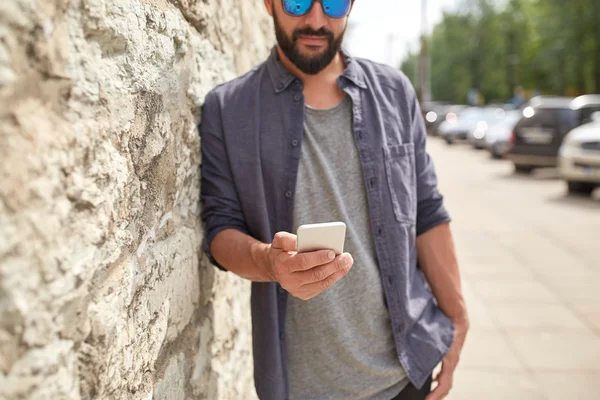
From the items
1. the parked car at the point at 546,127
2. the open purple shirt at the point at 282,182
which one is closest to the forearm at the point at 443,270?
the open purple shirt at the point at 282,182

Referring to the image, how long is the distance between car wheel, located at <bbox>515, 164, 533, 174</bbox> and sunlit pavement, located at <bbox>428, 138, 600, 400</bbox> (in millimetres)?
3402

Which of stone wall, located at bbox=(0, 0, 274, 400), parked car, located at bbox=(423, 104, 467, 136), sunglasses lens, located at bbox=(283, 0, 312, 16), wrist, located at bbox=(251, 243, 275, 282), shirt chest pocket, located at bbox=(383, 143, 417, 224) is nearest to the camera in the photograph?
stone wall, located at bbox=(0, 0, 274, 400)

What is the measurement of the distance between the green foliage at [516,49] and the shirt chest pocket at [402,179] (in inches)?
1258

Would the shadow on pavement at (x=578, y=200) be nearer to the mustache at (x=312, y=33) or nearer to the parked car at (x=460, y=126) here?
the mustache at (x=312, y=33)

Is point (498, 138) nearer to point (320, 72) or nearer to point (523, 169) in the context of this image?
point (523, 169)

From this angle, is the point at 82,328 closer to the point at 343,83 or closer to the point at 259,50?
the point at 343,83

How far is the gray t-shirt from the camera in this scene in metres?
1.95

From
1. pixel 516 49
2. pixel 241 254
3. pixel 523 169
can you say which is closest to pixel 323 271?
pixel 241 254

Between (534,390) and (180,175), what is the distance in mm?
3030

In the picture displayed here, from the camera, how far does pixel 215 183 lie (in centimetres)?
199

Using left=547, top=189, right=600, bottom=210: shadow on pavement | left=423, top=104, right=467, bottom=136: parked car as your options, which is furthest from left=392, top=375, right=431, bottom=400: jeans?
left=423, top=104, right=467, bottom=136: parked car

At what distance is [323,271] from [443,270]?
2.75ft

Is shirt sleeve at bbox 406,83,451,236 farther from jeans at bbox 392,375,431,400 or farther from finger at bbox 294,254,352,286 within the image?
finger at bbox 294,254,352,286

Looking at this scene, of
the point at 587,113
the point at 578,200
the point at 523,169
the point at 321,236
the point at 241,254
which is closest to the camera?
the point at 321,236
